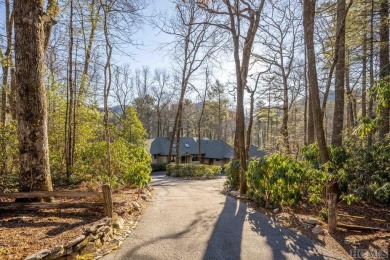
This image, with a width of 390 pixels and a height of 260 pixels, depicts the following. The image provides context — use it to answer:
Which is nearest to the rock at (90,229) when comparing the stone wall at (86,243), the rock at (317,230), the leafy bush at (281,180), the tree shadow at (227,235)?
the stone wall at (86,243)

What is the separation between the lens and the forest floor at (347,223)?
15.0 feet

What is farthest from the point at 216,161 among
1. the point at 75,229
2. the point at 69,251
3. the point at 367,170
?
the point at 69,251

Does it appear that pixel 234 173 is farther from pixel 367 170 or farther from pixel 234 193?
pixel 367 170

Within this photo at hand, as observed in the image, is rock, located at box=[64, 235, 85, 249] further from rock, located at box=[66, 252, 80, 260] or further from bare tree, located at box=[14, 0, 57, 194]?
bare tree, located at box=[14, 0, 57, 194]

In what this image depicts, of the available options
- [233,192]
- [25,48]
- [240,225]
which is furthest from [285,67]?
[25,48]

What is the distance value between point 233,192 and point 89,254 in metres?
6.10

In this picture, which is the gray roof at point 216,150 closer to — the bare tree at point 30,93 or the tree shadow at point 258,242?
the tree shadow at point 258,242

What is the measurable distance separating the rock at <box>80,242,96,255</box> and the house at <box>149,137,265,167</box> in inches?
995

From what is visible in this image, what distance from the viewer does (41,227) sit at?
14.9 ft

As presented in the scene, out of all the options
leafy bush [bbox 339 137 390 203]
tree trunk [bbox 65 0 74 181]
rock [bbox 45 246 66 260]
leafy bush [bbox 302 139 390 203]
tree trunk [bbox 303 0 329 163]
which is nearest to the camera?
rock [bbox 45 246 66 260]

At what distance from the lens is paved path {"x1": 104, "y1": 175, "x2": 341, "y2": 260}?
421cm

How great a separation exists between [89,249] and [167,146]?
26.6m

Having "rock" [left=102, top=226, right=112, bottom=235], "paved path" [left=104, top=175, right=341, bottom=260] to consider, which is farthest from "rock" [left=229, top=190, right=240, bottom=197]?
"rock" [left=102, top=226, right=112, bottom=235]

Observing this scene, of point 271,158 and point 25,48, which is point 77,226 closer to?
point 25,48
